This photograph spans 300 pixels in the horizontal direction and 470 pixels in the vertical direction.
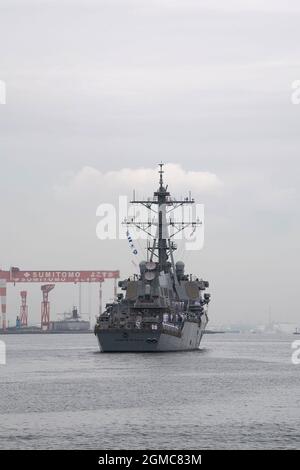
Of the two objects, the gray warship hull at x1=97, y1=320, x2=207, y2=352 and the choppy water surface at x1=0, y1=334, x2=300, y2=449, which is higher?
the gray warship hull at x1=97, y1=320, x2=207, y2=352

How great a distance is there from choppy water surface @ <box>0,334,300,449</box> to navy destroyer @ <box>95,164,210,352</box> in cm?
805

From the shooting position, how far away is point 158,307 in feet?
295

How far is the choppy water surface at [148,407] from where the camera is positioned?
4047 cm

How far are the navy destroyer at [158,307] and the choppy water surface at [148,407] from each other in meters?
8.05

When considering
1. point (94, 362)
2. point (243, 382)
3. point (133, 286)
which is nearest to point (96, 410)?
point (243, 382)

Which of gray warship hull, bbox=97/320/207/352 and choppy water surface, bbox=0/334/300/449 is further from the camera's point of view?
gray warship hull, bbox=97/320/207/352

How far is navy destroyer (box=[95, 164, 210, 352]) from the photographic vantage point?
89.5 meters

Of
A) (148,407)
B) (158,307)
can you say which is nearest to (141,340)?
(158,307)

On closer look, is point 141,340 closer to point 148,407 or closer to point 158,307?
point 158,307

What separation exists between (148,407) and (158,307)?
129ft

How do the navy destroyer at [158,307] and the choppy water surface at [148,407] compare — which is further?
the navy destroyer at [158,307]

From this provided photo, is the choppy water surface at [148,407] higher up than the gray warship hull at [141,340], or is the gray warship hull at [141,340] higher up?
the gray warship hull at [141,340]
